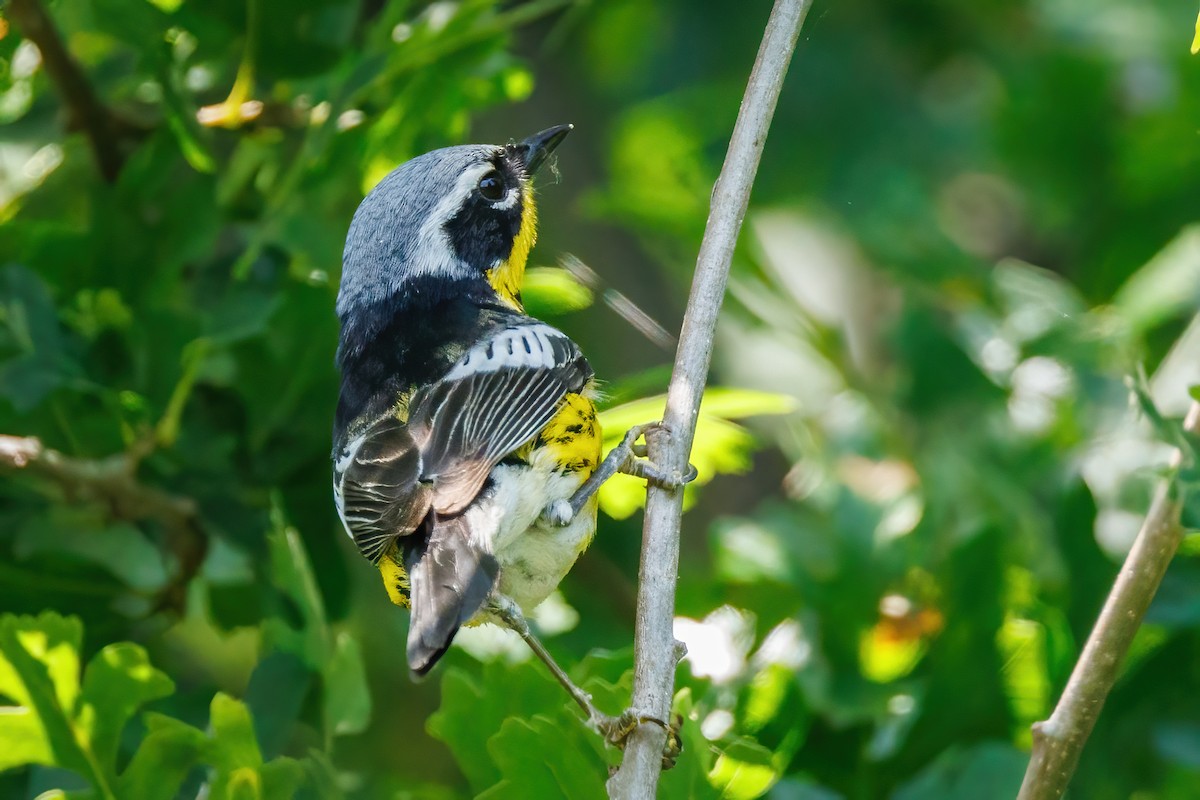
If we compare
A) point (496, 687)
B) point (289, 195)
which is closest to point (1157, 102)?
point (289, 195)

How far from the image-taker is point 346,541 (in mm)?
3041

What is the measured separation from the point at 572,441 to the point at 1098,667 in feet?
2.79

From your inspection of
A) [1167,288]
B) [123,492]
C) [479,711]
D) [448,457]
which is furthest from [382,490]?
[1167,288]

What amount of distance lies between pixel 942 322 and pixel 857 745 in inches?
49.0

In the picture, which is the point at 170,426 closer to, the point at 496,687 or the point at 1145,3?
the point at 496,687

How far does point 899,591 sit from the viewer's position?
8.28 feet

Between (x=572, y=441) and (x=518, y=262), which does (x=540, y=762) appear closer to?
(x=572, y=441)

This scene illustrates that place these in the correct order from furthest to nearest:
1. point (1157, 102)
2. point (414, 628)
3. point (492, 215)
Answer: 1. point (1157, 102)
2. point (492, 215)
3. point (414, 628)

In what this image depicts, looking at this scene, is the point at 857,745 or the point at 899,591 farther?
the point at 899,591

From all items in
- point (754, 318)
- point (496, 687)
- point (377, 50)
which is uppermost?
point (377, 50)

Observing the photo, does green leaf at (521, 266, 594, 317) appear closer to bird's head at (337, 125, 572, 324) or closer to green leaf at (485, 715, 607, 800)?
bird's head at (337, 125, 572, 324)

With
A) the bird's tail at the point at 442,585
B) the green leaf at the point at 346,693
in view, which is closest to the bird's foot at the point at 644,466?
the bird's tail at the point at 442,585

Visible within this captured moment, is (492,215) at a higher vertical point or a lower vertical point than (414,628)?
higher

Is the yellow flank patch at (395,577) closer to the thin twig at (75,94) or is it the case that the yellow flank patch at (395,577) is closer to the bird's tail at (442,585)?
the bird's tail at (442,585)
